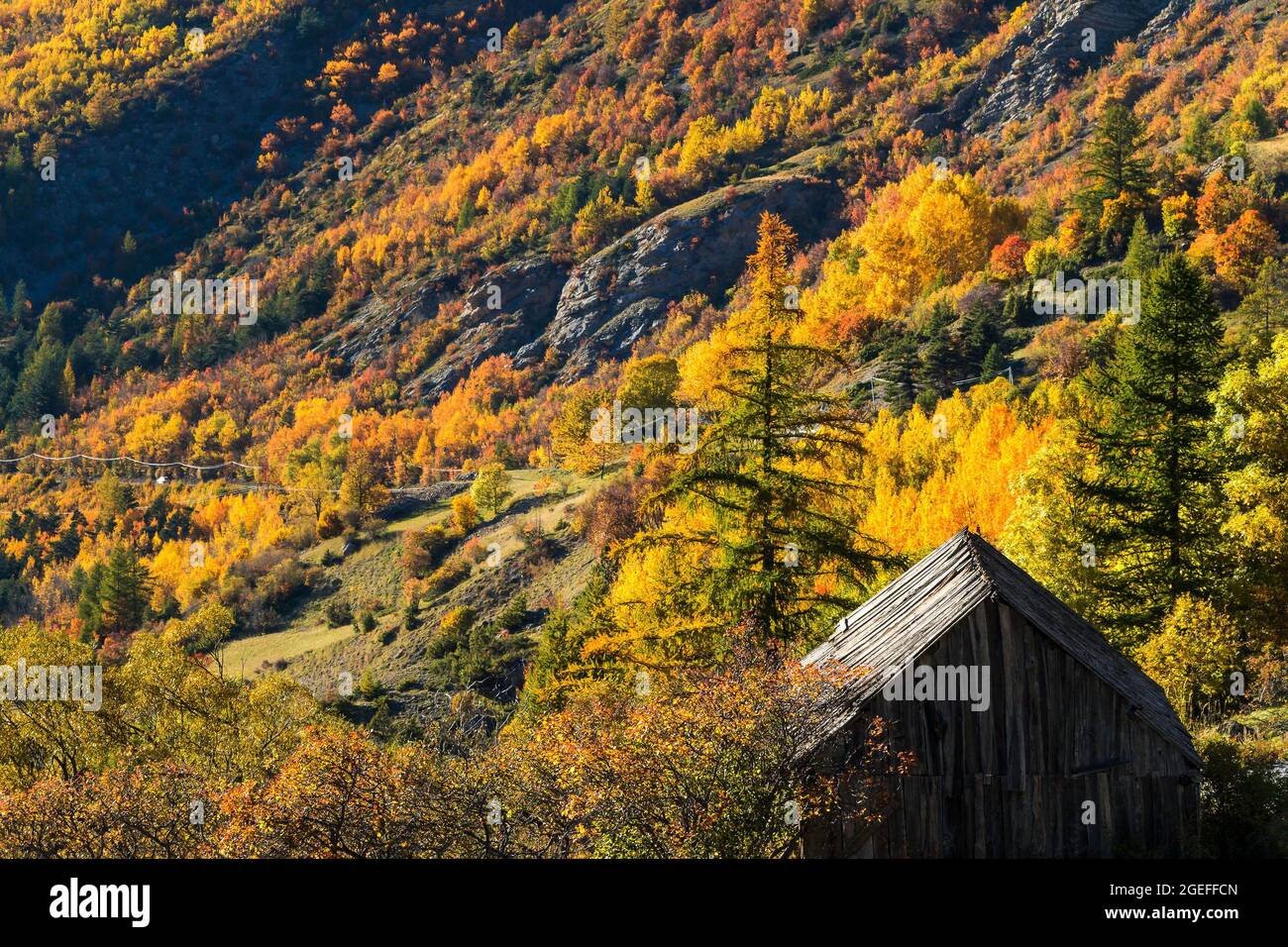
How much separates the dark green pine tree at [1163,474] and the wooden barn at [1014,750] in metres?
12.8

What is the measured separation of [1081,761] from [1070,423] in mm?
23261

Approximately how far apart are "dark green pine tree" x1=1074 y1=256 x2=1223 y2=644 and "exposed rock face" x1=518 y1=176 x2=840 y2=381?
498ft

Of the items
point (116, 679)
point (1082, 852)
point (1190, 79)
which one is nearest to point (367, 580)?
point (116, 679)

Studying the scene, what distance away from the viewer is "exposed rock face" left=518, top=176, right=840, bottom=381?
189 meters

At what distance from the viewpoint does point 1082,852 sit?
21.5m

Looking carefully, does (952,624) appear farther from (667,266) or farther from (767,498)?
(667,266)

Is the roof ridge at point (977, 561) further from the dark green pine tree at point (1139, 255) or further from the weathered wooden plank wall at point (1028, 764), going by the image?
the dark green pine tree at point (1139, 255)

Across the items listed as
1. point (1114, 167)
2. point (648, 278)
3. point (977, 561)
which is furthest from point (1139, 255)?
point (648, 278)

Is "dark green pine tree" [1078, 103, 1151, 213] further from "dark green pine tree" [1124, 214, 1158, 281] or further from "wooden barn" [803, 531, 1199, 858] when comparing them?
"wooden barn" [803, 531, 1199, 858]

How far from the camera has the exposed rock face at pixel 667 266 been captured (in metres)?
189

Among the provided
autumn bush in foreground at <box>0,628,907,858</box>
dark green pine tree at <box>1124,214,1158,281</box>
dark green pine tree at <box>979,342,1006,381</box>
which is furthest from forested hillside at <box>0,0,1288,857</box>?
dark green pine tree at <box>1124,214,1158,281</box>

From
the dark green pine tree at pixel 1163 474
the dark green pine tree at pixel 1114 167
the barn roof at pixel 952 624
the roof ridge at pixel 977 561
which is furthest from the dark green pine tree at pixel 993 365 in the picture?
the roof ridge at pixel 977 561

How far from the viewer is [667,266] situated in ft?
630
